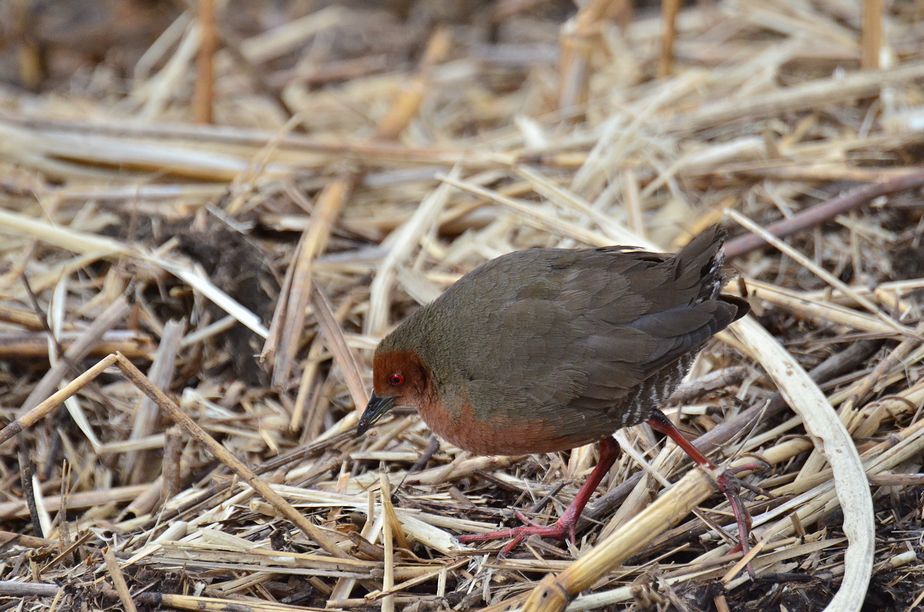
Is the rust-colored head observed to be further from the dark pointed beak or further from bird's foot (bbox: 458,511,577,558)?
bird's foot (bbox: 458,511,577,558)

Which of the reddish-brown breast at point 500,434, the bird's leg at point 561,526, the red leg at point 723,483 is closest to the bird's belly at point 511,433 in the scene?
the reddish-brown breast at point 500,434

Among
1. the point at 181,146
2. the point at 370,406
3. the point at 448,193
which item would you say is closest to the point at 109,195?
the point at 181,146

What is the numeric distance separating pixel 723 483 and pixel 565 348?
0.65 m

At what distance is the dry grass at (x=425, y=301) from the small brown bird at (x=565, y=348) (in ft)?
0.88

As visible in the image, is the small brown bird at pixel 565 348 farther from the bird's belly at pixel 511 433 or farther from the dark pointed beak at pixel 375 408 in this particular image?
the dark pointed beak at pixel 375 408

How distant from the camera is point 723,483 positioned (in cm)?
323

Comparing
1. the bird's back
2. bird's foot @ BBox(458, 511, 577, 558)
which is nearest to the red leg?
the bird's back

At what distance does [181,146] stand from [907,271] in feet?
11.9

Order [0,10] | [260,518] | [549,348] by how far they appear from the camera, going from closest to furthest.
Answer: [549,348]
[260,518]
[0,10]

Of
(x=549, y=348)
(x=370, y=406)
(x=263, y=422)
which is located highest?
(x=549, y=348)

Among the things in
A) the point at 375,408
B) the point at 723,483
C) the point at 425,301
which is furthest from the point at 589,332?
the point at 425,301

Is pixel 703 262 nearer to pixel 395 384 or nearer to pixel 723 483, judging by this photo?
pixel 723 483

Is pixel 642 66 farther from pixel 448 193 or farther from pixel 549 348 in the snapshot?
pixel 549 348

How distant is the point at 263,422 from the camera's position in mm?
4125
